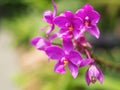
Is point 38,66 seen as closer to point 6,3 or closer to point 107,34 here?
point 107,34

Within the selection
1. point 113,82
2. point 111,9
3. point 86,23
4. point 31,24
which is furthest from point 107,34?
point 86,23

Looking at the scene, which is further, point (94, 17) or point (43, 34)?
point (43, 34)

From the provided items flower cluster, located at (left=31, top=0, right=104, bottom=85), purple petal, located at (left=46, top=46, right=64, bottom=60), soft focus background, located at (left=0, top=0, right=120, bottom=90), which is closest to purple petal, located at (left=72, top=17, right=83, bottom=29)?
flower cluster, located at (left=31, top=0, right=104, bottom=85)

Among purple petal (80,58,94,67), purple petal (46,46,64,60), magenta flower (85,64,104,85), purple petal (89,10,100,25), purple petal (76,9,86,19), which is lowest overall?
magenta flower (85,64,104,85)

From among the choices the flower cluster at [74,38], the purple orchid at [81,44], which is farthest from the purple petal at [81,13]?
the purple orchid at [81,44]

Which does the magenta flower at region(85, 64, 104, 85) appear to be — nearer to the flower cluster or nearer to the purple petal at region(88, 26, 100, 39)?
the flower cluster

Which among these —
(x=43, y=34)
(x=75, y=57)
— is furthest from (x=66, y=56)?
(x=43, y=34)

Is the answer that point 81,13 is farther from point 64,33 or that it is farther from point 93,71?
point 93,71
